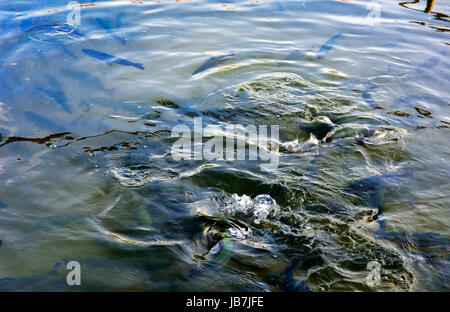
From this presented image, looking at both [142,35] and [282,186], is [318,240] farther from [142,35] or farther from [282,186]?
[142,35]

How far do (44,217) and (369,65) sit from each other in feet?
16.5

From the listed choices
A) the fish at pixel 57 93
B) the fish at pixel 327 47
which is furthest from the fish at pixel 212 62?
the fish at pixel 57 93

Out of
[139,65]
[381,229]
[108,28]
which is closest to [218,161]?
[381,229]

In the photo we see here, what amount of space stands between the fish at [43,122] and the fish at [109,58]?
5.21 feet

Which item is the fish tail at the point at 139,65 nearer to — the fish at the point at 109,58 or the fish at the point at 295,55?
the fish at the point at 109,58

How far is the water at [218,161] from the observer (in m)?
2.55

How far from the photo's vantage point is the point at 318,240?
2691mm

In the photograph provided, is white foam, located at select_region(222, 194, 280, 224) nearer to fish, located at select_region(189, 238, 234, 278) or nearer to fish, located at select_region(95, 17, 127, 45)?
fish, located at select_region(189, 238, 234, 278)

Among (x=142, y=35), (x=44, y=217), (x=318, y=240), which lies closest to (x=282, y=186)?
(x=318, y=240)

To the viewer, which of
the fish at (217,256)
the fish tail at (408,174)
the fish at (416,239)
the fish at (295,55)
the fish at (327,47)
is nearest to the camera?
the fish at (217,256)

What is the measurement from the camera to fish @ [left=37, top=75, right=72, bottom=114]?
4.37 metres

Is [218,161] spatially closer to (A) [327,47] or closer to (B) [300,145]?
(B) [300,145]

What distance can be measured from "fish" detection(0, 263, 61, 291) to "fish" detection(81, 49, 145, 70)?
355 cm

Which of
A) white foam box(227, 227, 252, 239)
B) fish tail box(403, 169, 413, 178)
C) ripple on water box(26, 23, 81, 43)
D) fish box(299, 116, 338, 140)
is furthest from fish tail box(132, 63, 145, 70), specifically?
fish tail box(403, 169, 413, 178)
